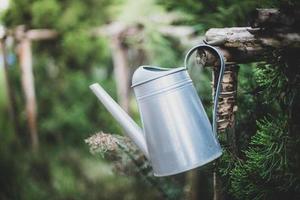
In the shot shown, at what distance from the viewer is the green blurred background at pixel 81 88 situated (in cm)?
186

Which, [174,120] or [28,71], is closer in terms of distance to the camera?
[174,120]

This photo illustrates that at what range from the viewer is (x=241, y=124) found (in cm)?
162

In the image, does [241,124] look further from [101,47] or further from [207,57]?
[101,47]

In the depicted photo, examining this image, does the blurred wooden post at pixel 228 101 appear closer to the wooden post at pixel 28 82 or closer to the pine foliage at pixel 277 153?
the pine foliage at pixel 277 153

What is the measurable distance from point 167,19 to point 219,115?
63.5 inches

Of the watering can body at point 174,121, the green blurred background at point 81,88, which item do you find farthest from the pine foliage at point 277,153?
the watering can body at point 174,121

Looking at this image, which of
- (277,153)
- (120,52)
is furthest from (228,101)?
(120,52)

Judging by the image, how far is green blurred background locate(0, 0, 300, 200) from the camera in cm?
186

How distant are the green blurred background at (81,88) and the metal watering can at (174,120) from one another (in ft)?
0.72

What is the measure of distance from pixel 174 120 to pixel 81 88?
2.97m

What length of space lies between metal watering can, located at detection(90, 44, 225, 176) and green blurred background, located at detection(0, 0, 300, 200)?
219 mm

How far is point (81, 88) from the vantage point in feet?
13.1

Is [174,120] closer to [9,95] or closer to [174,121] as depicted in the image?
[174,121]

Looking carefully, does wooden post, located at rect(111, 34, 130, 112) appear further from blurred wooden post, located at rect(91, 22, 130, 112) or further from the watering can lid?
the watering can lid
